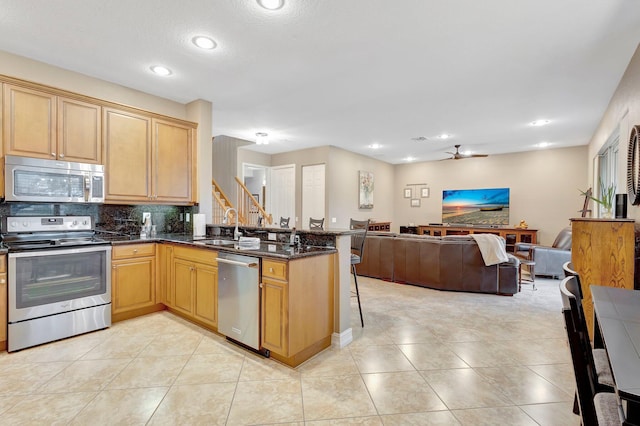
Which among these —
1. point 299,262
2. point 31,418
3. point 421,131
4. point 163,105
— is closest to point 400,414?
point 299,262

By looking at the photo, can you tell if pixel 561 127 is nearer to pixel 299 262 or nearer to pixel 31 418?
pixel 299 262

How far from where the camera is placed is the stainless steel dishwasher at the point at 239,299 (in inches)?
98.4

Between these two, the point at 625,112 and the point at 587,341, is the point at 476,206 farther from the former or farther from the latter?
the point at 587,341

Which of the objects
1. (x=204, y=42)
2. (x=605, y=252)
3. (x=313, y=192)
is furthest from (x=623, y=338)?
(x=313, y=192)


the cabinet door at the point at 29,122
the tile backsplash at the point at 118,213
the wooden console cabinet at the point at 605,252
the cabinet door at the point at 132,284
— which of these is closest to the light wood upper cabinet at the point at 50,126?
the cabinet door at the point at 29,122

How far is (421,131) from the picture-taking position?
18.4 ft

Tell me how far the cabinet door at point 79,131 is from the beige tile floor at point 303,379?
185 cm

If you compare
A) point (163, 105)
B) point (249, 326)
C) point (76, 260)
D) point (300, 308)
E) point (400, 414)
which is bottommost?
point (400, 414)

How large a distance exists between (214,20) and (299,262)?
2.01 m

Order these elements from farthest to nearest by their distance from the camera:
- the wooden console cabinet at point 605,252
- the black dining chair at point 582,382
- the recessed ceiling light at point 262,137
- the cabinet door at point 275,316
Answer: the recessed ceiling light at point 262,137 < the wooden console cabinet at point 605,252 < the cabinet door at point 275,316 < the black dining chair at point 582,382

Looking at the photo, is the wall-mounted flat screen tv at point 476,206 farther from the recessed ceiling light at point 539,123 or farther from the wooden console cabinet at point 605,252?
the wooden console cabinet at point 605,252

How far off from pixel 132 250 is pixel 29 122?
153cm

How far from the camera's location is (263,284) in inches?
96.5

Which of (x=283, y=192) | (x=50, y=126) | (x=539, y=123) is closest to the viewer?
(x=50, y=126)
